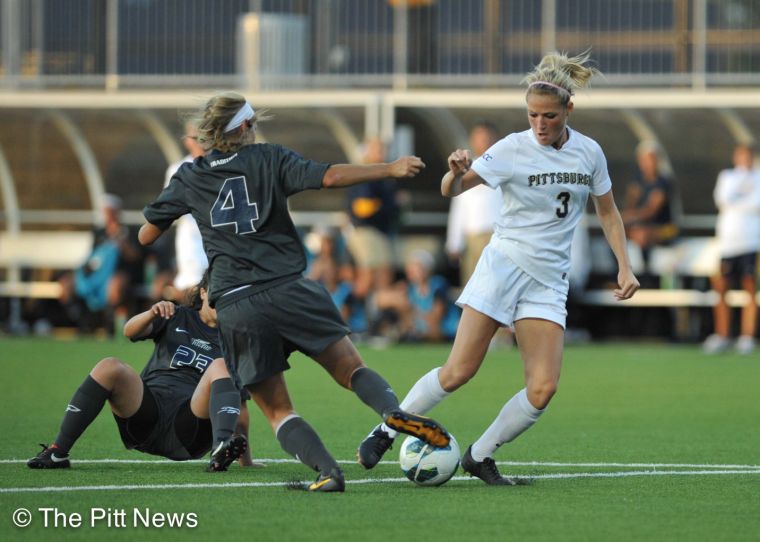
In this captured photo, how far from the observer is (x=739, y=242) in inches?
699

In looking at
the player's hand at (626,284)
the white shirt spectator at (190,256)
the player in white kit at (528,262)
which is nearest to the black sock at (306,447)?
the player in white kit at (528,262)

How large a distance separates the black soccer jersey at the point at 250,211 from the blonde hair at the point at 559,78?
1171 millimetres

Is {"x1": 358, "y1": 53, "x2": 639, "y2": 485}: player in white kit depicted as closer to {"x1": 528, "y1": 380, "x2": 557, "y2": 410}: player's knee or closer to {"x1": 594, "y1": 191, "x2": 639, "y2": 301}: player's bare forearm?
{"x1": 528, "y1": 380, "x2": 557, "y2": 410}: player's knee

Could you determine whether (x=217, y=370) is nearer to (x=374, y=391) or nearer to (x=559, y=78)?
(x=374, y=391)

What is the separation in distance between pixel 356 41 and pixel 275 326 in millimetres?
14349

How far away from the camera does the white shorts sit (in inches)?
285

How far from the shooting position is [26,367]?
48.6 feet

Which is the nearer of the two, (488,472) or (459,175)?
(459,175)

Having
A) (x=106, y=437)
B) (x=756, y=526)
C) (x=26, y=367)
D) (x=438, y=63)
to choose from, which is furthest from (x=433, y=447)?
(x=438, y=63)

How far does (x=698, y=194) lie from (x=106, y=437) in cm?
1176

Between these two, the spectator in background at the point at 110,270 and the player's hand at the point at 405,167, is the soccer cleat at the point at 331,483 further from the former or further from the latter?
the spectator in background at the point at 110,270

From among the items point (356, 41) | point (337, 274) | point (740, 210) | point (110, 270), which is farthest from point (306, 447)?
point (356, 41)

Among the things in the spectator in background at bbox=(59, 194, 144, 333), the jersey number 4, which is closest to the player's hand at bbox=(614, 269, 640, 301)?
the jersey number 4

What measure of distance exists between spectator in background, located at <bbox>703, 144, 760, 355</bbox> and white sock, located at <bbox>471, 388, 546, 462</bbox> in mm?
10860
